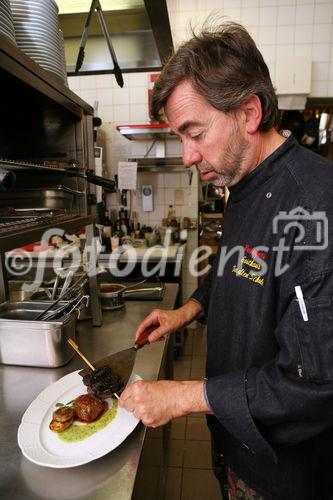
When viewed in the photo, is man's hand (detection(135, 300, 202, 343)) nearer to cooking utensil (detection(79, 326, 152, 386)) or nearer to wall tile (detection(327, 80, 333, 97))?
cooking utensil (detection(79, 326, 152, 386))

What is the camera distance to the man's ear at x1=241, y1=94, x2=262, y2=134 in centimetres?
89

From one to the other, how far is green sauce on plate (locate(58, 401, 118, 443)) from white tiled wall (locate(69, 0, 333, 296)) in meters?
2.73

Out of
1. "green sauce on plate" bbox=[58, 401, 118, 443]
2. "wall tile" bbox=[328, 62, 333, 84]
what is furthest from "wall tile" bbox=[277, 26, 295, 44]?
"green sauce on plate" bbox=[58, 401, 118, 443]

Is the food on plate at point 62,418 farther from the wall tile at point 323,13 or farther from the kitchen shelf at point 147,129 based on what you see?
the wall tile at point 323,13

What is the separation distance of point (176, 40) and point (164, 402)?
3.01 metres

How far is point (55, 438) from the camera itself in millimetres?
775

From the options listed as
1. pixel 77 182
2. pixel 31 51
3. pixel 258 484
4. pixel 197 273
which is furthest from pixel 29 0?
pixel 197 273

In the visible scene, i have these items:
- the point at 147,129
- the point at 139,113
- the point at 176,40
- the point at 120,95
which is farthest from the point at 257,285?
the point at 120,95

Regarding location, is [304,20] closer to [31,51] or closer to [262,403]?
[31,51]

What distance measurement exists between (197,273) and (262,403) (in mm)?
2881

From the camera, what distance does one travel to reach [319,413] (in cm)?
71

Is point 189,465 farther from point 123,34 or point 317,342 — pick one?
point 123,34

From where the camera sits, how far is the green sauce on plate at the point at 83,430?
78cm

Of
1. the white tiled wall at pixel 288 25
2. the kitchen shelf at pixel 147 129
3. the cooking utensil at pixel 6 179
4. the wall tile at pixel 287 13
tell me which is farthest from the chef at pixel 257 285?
the wall tile at pixel 287 13
